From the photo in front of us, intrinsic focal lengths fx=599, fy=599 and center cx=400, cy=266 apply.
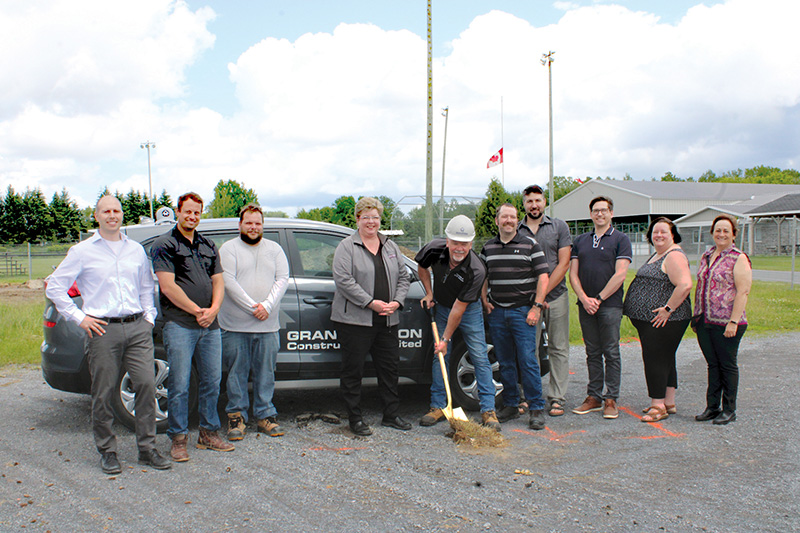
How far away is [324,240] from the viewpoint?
5.20 metres

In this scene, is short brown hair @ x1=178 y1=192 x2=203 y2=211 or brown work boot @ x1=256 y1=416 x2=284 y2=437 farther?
brown work boot @ x1=256 y1=416 x2=284 y2=437

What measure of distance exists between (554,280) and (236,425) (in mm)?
2897

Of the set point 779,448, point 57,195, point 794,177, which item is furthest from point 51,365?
point 794,177

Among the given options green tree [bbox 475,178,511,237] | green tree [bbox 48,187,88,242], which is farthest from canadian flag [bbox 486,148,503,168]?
A: green tree [bbox 48,187,88,242]

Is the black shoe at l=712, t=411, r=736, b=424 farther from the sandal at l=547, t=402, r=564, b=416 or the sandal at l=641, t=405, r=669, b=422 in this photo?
the sandal at l=547, t=402, r=564, b=416

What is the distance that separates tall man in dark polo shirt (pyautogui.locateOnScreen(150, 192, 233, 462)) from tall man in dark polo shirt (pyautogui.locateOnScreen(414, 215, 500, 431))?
169cm

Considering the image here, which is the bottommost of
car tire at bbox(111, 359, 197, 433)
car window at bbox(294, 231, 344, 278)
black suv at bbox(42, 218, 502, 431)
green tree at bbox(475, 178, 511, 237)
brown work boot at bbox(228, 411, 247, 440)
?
brown work boot at bbox(228, 411, 247, 440)

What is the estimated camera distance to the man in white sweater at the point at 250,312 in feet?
14.7

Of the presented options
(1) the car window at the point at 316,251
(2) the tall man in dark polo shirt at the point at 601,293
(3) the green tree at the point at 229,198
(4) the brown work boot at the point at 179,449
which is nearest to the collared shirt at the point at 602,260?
(2) the tall man in dark polo shirt at the point at 601,293

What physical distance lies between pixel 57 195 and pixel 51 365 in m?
53.4

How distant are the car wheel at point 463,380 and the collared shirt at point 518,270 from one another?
0.60 meters

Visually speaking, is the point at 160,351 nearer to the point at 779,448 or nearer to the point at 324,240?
the point at 324,240

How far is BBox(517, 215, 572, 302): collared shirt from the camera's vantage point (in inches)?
207

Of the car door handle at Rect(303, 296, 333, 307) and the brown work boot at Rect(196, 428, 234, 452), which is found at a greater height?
the car door handle at Rect(303, 296, 333, 307)
